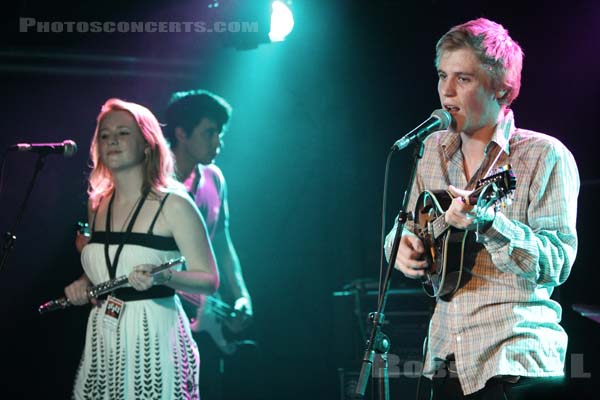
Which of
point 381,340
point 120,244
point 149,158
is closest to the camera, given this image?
point 381,340

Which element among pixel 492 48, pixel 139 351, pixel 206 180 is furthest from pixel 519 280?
pixel 206 180

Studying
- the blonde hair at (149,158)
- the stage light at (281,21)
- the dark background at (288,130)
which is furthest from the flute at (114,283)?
the stage light at (281,21)

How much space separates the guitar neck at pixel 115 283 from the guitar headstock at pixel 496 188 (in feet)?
5.80

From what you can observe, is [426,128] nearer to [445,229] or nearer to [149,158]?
[445,229]

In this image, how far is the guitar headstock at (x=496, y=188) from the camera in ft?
7.16

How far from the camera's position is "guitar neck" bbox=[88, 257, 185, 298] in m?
3.58

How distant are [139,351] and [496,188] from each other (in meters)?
2.06

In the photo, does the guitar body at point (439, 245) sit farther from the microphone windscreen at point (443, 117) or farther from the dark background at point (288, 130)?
the dark background at point (288, 130)

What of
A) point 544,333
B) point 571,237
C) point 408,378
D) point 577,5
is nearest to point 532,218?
point 571,237

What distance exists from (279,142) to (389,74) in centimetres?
111

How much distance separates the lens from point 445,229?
2.53 meters

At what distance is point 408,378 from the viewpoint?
4.39 m

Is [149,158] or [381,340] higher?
[149,158]

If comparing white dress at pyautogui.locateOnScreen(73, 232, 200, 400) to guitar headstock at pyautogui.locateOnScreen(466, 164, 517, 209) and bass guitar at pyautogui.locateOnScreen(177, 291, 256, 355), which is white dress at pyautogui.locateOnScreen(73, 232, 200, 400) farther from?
guitar headstock at pyautogui.locateOnScreen(466, 164, 517, 209)
